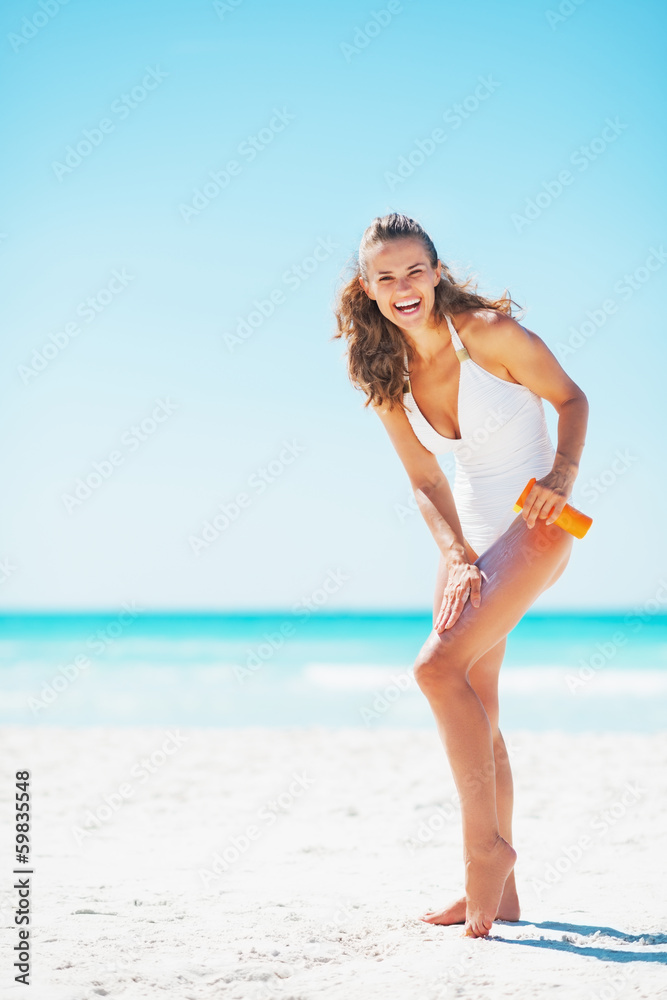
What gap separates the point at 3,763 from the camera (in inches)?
252

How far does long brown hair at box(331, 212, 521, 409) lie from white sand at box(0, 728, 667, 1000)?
73.6 inches

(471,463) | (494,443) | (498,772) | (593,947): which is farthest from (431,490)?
(593,947)

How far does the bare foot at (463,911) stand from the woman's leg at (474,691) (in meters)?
0.22

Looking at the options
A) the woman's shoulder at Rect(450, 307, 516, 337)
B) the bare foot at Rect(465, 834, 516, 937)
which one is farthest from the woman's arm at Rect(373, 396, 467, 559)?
the bare foot at Rect(465, 834, 516, 937)

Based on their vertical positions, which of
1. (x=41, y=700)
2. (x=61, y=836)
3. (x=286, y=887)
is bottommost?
(x=286, y=887)

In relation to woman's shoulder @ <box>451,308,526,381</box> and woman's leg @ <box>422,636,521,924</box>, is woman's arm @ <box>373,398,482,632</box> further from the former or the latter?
woman's shoulder @ <box>451,308,526,381</box>

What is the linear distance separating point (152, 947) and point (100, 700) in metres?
13.2

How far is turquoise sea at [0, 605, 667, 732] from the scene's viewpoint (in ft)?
42.1

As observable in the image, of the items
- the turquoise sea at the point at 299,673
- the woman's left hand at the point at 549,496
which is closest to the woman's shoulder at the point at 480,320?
the woman's left hand at the point at 549,496

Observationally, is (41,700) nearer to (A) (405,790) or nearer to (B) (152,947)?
(A) (405,790)

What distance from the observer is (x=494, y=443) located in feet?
9.64

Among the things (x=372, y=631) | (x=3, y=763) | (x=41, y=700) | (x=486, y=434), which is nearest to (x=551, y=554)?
(x=486, y=434)

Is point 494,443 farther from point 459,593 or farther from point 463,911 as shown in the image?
point 463,911

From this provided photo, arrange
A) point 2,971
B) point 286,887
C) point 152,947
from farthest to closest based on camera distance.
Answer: point 286,887, point 152,947, point 2,971
